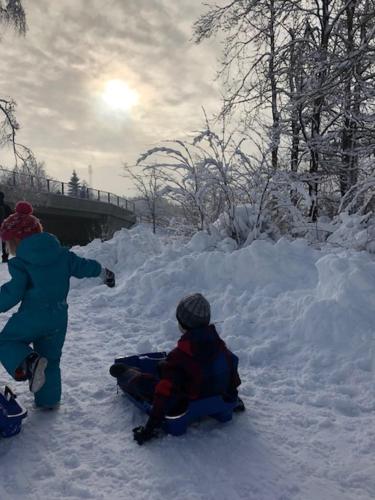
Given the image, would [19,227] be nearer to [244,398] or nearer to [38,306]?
[38,306]

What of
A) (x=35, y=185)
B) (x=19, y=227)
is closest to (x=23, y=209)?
(x=19, y=227)

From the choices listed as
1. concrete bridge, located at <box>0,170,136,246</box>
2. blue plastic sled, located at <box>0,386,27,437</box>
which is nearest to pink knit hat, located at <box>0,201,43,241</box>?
blue plastic sled, located at <box>0,386,27,437</box>

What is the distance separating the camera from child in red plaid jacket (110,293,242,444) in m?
2.73

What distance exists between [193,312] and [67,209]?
29.8m

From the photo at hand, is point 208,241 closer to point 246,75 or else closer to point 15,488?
point 15,488

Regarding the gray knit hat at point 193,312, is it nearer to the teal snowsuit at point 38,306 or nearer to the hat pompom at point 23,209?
the teal snowsuit at point 38,306

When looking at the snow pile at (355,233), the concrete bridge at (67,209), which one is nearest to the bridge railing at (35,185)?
the concrete bridge at (67,209)

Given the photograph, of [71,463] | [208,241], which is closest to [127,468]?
[71,463]

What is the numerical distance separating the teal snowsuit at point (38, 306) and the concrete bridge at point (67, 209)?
2311 centimetres

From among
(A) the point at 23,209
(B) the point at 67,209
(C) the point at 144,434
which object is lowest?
(C) the point at 144,434

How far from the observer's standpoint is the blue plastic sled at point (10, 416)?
2.65 metres

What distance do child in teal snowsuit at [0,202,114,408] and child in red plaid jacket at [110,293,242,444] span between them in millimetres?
765

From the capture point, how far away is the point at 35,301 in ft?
10.1

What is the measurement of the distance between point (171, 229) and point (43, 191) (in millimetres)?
21832
